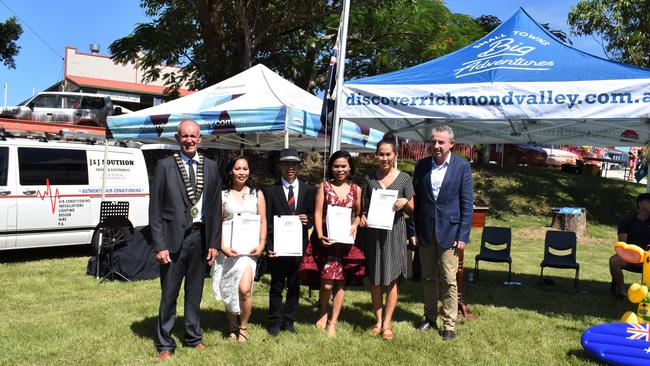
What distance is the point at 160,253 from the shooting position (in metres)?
3.97

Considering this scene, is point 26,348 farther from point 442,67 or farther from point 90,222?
point 442,67

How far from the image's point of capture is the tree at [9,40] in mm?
19047

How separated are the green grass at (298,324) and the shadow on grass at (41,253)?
30mm

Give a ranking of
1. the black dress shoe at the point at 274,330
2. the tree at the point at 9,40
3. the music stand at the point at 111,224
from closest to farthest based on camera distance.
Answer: the black dress shoe at the point at 274,330 → the music stand at the point at 111,224 → the tree at the point at 9,40

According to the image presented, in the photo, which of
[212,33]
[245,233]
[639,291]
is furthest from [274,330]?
[212,33]

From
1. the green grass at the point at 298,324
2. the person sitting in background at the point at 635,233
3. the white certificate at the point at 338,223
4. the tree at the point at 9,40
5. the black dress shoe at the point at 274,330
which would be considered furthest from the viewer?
the tree at the point at 9,40

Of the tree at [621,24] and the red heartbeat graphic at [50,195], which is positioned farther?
the tree at [621,24]

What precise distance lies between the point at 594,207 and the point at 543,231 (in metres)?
5.22

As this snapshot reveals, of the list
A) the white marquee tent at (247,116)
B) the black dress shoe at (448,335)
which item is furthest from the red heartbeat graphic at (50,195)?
the black dress shoe at (448,335)

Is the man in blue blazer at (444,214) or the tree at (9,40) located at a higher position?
the tree at (9,40)

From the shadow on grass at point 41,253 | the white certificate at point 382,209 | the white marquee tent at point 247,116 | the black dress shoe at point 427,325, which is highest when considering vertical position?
the white marquee tent at point 247,116

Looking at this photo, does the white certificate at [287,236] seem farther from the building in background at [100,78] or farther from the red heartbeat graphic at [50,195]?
the building in background at [100,78]

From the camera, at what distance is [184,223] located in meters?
4.08

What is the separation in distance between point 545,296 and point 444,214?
9.83 ft
